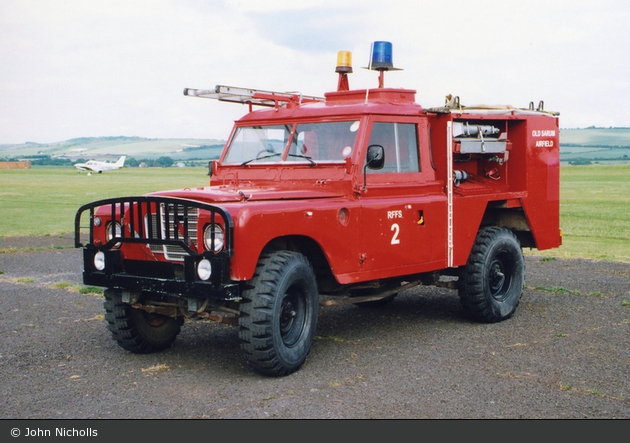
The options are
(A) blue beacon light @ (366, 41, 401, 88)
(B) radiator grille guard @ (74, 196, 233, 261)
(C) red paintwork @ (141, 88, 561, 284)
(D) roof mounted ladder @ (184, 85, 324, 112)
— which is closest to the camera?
(B) radiator grille guard @ (74, 196, 233, 261)

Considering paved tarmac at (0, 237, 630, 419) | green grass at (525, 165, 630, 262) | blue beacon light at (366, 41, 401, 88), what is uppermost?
blue beacon light at (366, 41, 401, 88)

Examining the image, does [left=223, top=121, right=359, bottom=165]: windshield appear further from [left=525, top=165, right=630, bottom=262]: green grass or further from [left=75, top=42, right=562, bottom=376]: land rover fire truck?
[left=525, top=165, right=630, bottom=262]: green grass

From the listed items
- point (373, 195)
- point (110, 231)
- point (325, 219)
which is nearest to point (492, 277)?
point (373, 195)

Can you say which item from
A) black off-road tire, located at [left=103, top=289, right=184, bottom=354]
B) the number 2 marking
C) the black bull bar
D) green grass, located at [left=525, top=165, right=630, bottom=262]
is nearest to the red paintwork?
the number 2 marking

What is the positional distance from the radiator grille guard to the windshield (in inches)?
68.1

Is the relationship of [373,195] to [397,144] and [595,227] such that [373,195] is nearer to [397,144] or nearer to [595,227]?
[397,144]

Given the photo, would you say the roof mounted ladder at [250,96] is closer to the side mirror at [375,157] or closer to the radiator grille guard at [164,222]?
the side mirror at [375,157]

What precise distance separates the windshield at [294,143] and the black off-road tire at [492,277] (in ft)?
7.51

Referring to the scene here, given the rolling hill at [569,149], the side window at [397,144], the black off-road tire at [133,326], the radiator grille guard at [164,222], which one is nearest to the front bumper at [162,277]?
the radiator grille guard at [164,222]

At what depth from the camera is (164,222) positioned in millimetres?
7504

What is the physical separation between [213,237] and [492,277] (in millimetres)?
4365

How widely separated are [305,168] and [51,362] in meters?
3.21

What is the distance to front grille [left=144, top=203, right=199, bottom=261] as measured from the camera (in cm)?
706
